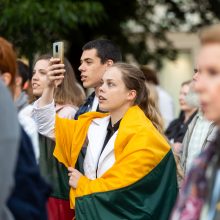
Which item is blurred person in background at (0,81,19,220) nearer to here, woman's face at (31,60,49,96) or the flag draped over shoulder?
the flag draped over shoulder

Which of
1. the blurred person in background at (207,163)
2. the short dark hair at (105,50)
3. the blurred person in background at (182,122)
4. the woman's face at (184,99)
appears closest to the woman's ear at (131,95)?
the short dark hair at (105,50)

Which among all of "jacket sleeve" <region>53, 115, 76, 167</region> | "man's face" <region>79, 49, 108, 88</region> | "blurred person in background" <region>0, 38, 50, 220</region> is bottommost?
"jacket sleeve" <region>53, 115, 76, 167</region>

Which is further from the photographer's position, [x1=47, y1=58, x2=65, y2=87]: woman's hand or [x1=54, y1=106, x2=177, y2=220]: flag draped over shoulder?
[x1=47, y1=58, x2=65, y2=87]: woman's hand

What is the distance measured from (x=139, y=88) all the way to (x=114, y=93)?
22 centimetres

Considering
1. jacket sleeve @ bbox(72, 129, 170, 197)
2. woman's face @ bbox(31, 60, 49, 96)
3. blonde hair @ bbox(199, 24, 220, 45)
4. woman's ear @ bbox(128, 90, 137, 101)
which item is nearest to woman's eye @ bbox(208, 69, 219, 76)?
blonde hair @ bbox(199, 24, 220, 45)

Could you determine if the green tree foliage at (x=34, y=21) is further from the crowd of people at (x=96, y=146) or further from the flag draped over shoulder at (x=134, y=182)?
the flag draped over shoulder at (x=134, y=182)

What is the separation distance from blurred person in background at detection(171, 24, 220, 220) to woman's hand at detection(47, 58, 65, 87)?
115 inches

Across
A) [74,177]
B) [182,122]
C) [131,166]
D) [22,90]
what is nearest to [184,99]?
[182,122]

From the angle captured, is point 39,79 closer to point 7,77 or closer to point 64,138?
point 64,138

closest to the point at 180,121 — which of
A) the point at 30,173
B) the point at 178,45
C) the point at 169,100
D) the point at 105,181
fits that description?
the point at 169,100

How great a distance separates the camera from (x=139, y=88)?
22.2 ft

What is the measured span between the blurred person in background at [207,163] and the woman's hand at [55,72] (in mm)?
2913

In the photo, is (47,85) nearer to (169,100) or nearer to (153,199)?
(153,199)

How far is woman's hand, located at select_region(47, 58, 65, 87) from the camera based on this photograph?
22.2ft
